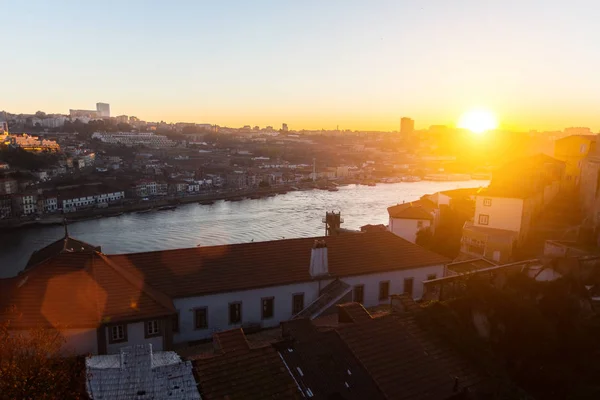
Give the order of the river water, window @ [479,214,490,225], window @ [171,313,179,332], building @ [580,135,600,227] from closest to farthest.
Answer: window @ [171,313,179,332] → building @ [580,135,600,227] → window @ [479,214,490,225] → the river water

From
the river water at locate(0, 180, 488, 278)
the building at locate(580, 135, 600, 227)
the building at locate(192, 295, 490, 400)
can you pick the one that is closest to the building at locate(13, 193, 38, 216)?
the river water at locate(0, 180, 488, 278)

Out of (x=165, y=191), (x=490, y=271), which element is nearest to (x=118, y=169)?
(x=165, y=191)

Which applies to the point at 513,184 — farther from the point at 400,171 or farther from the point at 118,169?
the point at 400,171

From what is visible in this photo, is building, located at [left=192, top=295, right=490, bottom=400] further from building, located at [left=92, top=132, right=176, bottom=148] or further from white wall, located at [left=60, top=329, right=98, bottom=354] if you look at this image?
building, located at [left=92, top=132, right=176, bottom=148]

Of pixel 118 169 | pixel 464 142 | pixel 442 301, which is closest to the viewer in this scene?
pixel 442 301

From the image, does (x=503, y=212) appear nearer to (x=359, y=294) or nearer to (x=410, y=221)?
(x=410, y=221)
